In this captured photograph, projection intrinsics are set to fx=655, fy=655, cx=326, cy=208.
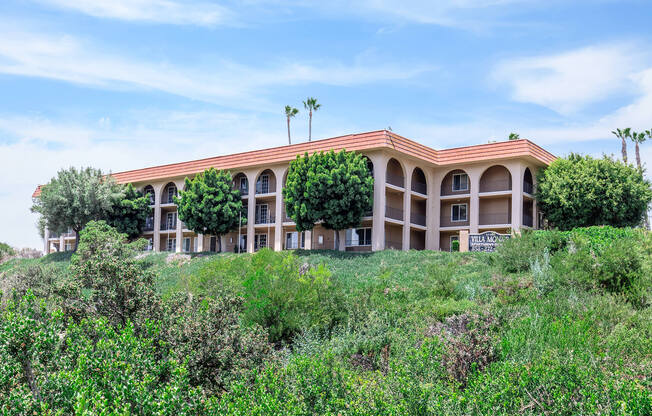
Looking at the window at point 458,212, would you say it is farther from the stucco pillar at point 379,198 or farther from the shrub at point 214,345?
the shrub at point 214,345

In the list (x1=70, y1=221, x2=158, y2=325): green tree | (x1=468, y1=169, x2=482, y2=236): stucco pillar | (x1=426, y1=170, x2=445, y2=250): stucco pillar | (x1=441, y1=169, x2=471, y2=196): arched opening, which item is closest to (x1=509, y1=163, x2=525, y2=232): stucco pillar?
(x1=468, y1=169, x2=482, y2=236): stucco pillar

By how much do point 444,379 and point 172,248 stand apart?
4558 centimetres

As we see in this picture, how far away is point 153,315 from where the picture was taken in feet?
34.8

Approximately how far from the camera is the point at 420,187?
148 feet

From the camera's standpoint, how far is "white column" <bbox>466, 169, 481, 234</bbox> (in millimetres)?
42688

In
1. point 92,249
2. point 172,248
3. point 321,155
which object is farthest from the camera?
point 172,248

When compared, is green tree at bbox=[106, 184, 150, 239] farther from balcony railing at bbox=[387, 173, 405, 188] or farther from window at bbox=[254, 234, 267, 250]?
balcony railing at bbox=[387, 173, 405, 188]

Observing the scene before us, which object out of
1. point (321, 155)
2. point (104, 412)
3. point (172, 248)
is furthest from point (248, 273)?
point (172, 248)

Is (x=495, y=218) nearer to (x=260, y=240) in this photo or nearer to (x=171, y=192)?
(x=260, y=240)

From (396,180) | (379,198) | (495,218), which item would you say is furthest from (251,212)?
(495,218)

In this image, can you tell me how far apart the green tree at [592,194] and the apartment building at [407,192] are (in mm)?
1602

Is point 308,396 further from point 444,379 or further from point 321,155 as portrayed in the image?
point 321,155

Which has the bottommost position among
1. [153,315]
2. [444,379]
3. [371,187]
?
[444,379]

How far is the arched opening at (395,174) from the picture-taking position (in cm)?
4291
